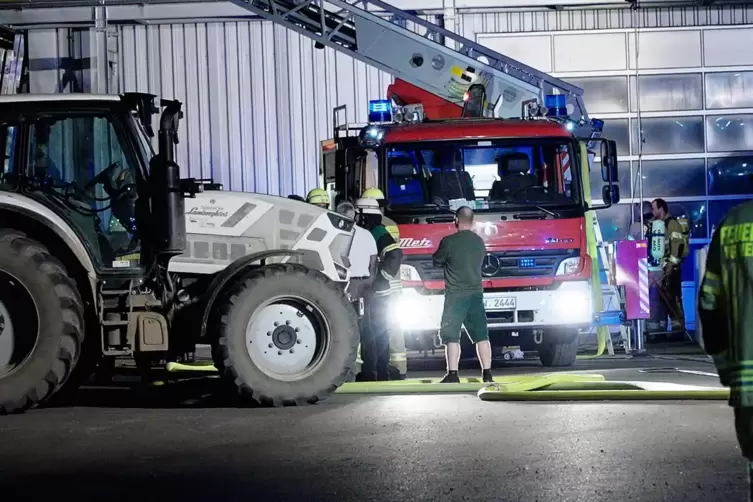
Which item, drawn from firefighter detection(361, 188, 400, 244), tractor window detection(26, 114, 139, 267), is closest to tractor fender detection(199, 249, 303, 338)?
tractor window detection(26, 114, 139, 267)

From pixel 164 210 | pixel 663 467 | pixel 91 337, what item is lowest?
pixel 663 467

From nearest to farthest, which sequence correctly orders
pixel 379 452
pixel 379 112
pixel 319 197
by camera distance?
1. pixel 379 452
2. pixel 319 197
3. pixel 379 112

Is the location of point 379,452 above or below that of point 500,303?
below

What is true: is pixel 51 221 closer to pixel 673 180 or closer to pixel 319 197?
pixel 319 197

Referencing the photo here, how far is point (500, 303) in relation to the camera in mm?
14422

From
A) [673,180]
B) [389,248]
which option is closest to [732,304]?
[389,248]

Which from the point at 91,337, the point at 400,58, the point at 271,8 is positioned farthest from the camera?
the point at 271,8

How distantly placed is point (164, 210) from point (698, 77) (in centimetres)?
1451

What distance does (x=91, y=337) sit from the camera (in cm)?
1180

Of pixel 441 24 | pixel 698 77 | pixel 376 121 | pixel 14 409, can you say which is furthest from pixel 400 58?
pixel 14 409

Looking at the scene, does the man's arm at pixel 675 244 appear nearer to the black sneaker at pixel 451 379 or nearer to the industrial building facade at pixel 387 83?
the industrial building facade at pixel 387 83

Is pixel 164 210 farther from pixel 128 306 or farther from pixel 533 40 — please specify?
pixel 533 40

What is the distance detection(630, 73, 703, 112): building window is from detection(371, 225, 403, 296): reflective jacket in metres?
11.0

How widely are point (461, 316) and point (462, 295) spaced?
0.20m
